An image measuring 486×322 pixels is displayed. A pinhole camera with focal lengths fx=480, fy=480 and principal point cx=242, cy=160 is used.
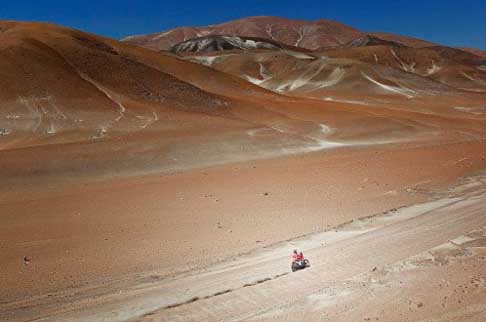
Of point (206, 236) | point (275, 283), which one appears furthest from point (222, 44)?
point (275, 283)

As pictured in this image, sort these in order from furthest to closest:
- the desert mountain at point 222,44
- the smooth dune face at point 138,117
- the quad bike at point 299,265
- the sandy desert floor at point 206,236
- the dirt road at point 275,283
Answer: the desert mountain at point 222,44, the smooth dune face at point 138,117, the quad bike at point 299,265, the sandy desert floor at point 206,236, the dirt road at point 275,283

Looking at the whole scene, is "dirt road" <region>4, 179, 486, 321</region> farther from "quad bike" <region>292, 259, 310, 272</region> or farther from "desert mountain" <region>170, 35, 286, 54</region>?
"desert mountain" <region>170, 35, 286, 54</region>

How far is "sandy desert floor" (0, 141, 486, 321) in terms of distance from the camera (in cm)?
767

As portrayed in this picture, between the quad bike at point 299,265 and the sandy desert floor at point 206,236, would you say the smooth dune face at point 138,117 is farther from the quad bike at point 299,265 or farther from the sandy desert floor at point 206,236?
the quad bike at point 299,265

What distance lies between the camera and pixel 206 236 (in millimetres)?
10984

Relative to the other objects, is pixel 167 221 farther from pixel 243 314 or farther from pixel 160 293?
pixel 243 314

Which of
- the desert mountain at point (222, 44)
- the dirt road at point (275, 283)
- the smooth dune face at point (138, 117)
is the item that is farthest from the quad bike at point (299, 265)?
the desert mountain at point (222, 44)

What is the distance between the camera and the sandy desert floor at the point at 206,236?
25.2 feet

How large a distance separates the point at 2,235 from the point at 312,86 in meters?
61.6

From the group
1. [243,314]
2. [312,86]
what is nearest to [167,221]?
[243,314]

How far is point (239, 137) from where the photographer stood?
85.9ft

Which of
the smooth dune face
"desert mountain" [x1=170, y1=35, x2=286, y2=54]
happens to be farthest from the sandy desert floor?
"desert mountain" [x1=170, y1=35, x2=286, y2=54]

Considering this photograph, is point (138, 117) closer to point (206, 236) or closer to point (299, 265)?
point (206, 236)

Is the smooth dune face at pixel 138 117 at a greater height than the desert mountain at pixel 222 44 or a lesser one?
lesser
